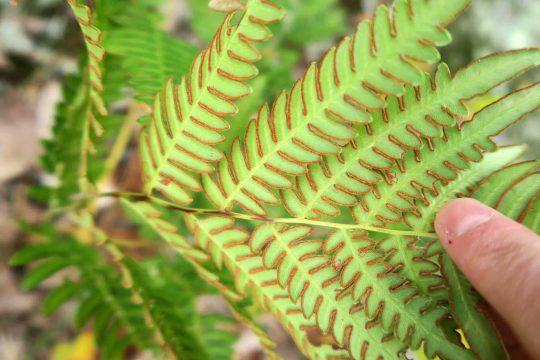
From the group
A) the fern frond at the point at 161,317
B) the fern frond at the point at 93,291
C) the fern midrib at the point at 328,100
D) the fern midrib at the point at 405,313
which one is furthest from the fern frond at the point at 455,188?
the fern frond at the point at 93,291

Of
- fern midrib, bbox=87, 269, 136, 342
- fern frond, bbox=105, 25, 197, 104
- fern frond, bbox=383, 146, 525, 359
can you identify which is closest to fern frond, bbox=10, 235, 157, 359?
fern midrib, bbox=87, 269, 136, 342

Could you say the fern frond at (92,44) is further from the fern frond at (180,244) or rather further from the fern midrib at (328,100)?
the fern midrib at (328,100)

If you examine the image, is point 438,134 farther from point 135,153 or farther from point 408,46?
point 135,153

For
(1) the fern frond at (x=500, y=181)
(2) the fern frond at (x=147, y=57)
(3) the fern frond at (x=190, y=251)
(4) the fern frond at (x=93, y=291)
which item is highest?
(1) the fern frond at (x=500, y=181)

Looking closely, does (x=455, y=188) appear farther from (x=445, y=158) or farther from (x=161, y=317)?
(x=161, y=317)

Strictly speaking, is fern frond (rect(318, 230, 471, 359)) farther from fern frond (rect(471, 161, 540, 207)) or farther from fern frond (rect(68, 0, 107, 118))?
fern frond (rect(68, 0, 107, 118))

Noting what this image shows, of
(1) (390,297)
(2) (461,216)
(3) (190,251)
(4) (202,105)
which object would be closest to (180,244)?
(3) (190,251)

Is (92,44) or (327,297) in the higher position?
(92,44)
